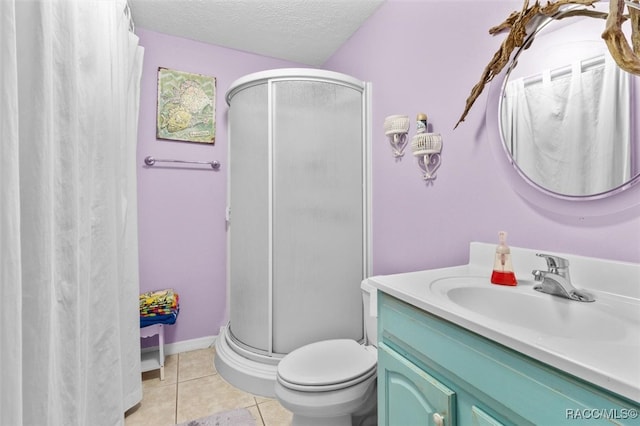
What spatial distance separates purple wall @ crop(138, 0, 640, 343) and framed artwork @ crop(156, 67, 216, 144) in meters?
0.05

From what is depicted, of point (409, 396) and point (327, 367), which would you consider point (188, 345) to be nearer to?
point (327, 367)

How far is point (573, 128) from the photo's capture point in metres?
0.97

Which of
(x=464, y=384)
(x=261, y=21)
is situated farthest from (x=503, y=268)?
(x=261, y=21)

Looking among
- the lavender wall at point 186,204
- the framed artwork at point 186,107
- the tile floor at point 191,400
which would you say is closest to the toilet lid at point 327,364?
the tile floor at point 191,400

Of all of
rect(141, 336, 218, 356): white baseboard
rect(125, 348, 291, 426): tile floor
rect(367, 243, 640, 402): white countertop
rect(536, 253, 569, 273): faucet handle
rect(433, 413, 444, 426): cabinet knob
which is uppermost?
rect(536, 253, 569, 273): faucet handle

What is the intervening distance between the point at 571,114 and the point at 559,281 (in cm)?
55

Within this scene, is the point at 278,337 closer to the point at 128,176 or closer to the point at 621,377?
the point at 128,176

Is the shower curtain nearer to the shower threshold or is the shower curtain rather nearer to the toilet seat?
the shower threshold

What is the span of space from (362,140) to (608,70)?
123 cm

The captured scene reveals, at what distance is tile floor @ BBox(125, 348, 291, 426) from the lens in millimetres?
1544

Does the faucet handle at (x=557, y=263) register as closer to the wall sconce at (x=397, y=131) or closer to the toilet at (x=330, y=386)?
the toilet at (x=330, y=386)

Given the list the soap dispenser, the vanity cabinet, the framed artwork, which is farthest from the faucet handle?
the framed artwork

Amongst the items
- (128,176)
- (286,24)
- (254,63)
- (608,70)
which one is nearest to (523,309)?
(608,70)

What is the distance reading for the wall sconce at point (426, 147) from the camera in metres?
1.44
